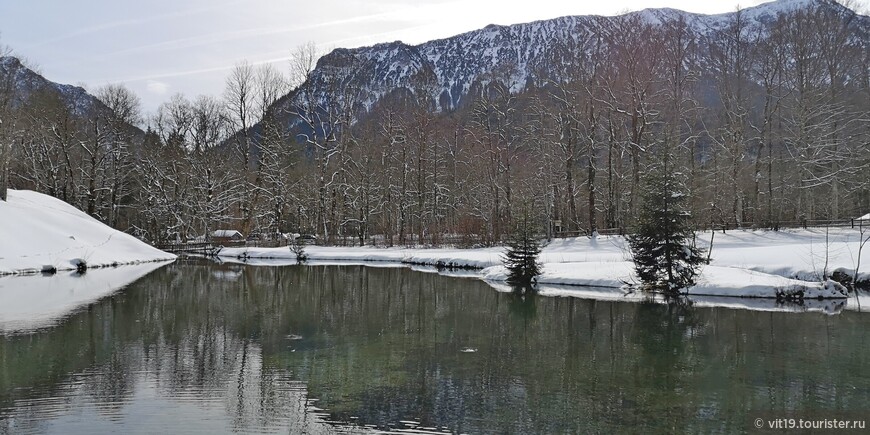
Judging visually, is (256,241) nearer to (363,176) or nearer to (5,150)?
(363,176)

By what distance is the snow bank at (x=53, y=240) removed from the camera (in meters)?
29.1

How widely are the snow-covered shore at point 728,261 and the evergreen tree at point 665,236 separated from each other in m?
0.86

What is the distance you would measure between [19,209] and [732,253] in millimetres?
39849

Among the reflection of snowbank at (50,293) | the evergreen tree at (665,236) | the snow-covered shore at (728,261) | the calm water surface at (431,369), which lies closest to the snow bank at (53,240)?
the reflection of snowbank at (50,293)

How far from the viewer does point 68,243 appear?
32438 millimetres

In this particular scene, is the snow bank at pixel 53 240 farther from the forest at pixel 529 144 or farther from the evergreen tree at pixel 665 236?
the evergreen tree at pixel 665 236

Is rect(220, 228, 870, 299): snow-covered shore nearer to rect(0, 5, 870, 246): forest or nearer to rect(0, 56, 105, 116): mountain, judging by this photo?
rect(0, 5, 870, 246): forest

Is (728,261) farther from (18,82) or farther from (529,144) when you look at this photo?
(18,82)

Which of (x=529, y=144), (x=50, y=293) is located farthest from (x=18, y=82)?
(x=529, y=144)

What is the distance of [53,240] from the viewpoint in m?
31.7

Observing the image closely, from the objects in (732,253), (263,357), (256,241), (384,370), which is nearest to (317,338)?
(263,357)

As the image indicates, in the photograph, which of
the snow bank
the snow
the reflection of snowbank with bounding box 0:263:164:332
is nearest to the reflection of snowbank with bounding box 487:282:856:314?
the snow

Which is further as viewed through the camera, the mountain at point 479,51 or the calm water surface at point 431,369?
the mountain at point 479,51

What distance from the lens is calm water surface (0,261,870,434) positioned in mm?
7855
